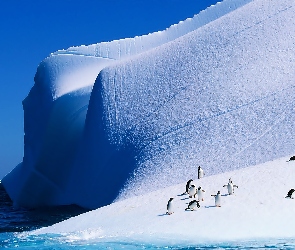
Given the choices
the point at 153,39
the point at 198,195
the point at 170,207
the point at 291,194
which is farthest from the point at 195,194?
the point at 153,39

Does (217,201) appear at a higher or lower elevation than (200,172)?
lower

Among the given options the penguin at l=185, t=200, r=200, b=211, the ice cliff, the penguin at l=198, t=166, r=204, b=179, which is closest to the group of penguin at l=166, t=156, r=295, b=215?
the penguin at l=185, t=200, r=200, b=211

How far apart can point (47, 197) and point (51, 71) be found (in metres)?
7.28

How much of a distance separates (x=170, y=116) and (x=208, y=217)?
10.0m

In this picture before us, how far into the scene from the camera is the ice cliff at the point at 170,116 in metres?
22.4

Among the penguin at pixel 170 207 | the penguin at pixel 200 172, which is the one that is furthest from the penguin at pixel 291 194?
the penguin at pixel 200 172

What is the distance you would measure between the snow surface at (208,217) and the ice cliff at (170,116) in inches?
139

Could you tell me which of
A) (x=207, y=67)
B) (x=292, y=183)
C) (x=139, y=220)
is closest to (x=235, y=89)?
(x=207, y=67)

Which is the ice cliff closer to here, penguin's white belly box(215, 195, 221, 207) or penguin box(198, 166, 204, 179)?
penguin box(198, 166, 204, 179)

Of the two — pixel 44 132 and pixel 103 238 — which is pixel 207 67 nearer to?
pixel 44 132

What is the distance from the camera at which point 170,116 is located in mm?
24375

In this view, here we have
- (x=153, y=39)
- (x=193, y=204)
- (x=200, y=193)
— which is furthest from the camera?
(x=153, y=39)

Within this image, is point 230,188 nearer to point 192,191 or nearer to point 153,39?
point 192,191

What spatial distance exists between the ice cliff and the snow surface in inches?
139
